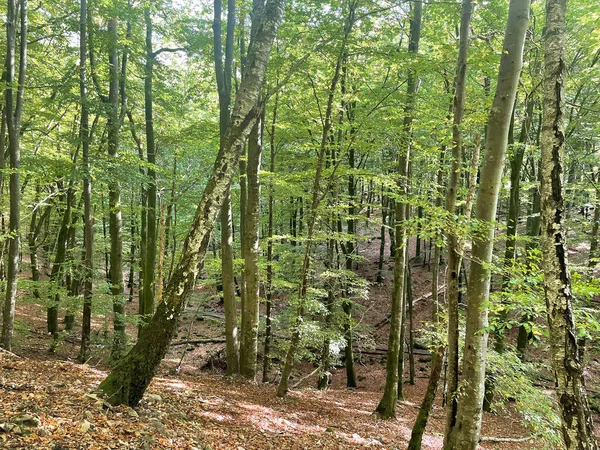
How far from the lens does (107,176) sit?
27.6 ft

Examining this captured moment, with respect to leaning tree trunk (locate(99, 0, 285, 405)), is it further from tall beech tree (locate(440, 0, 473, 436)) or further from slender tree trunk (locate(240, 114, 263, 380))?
slender tree trunk (locate(240, 114, 263, 380))

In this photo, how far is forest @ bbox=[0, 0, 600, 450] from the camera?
12.1 ft

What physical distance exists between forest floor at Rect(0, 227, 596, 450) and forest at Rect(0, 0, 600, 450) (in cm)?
4

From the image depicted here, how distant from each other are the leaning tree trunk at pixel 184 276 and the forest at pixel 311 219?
0.08 ft

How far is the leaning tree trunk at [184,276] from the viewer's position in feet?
13.5

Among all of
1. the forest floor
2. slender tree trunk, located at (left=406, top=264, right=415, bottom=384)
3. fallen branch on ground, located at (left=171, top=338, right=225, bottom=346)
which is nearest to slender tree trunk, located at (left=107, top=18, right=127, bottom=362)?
the forest floor

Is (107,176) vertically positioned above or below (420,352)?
above

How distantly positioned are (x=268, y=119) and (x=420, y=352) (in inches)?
476

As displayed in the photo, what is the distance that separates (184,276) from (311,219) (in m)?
4.59

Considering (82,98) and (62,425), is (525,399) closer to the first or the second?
(62,425)

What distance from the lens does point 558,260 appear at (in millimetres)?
2830

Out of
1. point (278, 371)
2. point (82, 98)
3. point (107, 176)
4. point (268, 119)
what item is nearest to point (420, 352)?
point (278, 371)

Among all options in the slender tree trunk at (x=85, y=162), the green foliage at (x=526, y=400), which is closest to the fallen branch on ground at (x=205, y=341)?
the slender tree trunk at (x=85, y=162)

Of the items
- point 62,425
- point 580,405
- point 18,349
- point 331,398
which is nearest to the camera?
point 580,405
